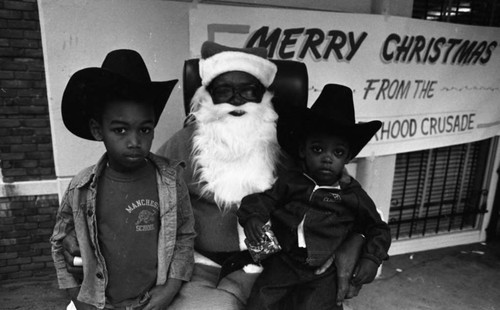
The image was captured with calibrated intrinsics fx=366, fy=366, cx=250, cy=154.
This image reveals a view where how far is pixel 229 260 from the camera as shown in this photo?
1848mm

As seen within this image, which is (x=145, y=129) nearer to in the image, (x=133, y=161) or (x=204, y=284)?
(x=133, y=161)

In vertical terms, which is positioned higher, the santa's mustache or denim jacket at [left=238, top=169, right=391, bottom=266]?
the santa's mustache

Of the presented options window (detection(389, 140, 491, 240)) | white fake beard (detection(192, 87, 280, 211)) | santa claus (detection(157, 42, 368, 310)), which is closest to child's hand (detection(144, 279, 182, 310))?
santa claus (detection(157, 42, 368, 310))

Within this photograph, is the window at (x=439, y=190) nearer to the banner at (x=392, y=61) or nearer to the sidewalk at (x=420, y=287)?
the sidewalk at (x=420, y=287)

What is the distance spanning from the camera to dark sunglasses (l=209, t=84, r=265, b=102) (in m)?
1.96

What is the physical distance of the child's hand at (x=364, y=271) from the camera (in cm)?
157

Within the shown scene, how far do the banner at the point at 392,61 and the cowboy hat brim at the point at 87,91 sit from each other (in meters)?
1.39

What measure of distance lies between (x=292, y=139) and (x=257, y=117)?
28cm

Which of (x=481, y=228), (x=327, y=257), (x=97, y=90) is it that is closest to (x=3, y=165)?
(x=97, y=90)

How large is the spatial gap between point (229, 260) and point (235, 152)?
1.80ft

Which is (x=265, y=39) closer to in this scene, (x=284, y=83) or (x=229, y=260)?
(x=284, y=83)

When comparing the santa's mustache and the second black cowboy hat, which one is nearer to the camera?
the second black cowboy hat

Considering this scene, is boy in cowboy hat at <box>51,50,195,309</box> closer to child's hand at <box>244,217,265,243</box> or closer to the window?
child's hand at <box>244,217,265,243</box>

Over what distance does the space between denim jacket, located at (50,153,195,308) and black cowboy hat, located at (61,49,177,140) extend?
0.22 meters
